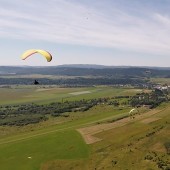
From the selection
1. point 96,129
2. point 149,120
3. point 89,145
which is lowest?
point 89,145

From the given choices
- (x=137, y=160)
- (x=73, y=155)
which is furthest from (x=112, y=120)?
(x=137, y=160)

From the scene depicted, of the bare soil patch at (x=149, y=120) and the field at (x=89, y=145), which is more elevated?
the bare soil patch at (x=149, y=120)

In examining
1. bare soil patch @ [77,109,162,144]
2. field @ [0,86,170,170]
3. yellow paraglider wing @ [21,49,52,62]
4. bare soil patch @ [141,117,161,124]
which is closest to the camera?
yellow paraglider wing @ [21,49,52,62]

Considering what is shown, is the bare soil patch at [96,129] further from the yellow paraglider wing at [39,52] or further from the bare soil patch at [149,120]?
the yellow paraglider wing at [39,52]

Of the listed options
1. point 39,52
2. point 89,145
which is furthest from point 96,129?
point 39,52

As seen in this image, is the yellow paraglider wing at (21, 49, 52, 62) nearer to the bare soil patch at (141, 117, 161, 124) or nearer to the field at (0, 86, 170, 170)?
the field at (0, 86, 170, 170)

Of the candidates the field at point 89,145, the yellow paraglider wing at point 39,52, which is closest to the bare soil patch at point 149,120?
the field at point 89,145

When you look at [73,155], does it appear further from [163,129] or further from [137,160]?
[163,129]

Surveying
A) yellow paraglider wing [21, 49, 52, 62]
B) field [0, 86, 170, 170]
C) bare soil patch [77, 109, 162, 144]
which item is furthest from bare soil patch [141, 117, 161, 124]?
yellow paraglider wing [21, 49, 52, 62]

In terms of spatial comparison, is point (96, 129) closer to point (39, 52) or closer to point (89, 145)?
point (89, 145)
